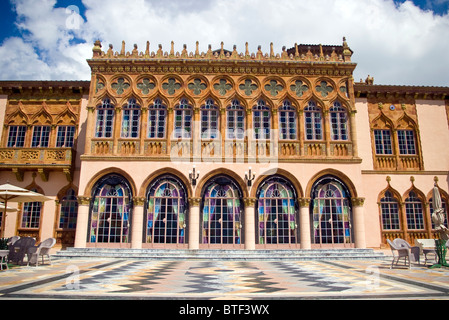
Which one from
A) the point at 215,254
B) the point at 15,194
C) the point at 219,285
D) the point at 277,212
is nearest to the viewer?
the point at 219,285

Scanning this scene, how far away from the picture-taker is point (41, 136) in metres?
20.7

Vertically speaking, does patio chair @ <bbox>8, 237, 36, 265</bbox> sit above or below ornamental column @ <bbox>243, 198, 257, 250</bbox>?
below

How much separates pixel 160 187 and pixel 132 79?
6.25m

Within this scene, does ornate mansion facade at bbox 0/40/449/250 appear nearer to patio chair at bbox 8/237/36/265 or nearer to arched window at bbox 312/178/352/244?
arched window at bbox 312/178/352/244

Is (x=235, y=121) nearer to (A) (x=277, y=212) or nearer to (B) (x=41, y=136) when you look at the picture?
(A) (x=277, y=212)

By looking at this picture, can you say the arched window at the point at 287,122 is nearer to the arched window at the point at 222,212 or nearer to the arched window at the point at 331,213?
the arched window at the point at 331,213

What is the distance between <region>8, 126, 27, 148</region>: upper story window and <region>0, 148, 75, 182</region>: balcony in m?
0.98

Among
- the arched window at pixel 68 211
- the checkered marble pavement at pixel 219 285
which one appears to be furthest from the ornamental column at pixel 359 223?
the arched window at pixel 68 211

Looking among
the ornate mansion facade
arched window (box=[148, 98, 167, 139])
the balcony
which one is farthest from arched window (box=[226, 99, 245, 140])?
the balcony

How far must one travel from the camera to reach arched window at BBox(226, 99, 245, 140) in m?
19.1

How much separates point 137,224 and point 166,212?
5.13ft

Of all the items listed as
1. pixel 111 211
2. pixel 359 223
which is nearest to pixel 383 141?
pixel 359 223

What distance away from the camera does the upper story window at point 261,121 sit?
63.0ft

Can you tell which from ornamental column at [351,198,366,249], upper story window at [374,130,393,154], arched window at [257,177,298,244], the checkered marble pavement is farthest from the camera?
upper story window at [374,130,393,154]
